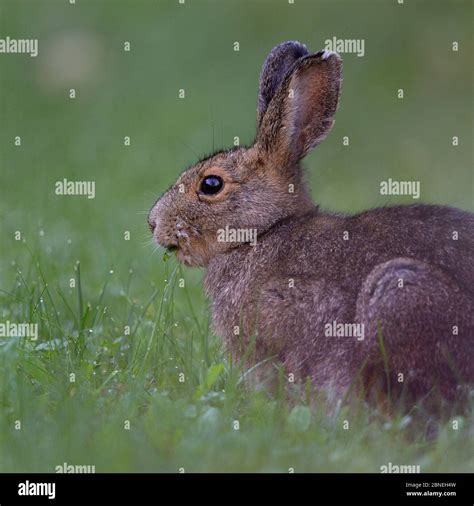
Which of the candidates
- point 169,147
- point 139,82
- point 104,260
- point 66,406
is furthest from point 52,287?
point 139,82

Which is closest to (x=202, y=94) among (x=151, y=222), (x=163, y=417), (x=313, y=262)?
(x=151, y=222)

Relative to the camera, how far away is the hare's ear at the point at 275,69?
8609mm

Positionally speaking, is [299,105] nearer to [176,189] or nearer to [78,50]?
[176,189]

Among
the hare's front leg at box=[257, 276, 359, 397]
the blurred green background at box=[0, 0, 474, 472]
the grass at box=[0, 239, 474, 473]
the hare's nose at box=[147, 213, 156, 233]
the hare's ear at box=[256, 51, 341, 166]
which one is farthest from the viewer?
the hare's nose at box=[147, 213, 156, 233]

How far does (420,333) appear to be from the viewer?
6.69m

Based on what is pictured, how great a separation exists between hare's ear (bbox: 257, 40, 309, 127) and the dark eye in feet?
2.23

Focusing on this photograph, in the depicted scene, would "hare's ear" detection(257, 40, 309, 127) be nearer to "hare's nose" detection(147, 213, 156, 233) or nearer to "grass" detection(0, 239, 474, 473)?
"hare's nose" detection(147, 213, 156, 233)

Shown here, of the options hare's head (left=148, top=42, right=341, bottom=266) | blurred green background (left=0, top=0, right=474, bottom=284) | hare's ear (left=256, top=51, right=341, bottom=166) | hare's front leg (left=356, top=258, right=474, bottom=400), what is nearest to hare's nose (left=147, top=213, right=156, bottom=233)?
hare's head (left=148, top=42, right=341, bottom=266)

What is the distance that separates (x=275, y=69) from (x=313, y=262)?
1999 millimetres

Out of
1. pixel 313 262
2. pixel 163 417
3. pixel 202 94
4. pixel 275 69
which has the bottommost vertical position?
pixel 163 417

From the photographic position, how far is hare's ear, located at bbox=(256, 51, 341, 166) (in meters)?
7.92

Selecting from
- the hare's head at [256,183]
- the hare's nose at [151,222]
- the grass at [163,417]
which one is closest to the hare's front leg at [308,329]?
the grass at [163,417]

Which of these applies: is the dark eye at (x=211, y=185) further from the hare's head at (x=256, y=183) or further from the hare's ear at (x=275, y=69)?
the hare's ear at (x=275, y=69)

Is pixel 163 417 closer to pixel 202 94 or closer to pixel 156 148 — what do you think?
pixel 156 148
